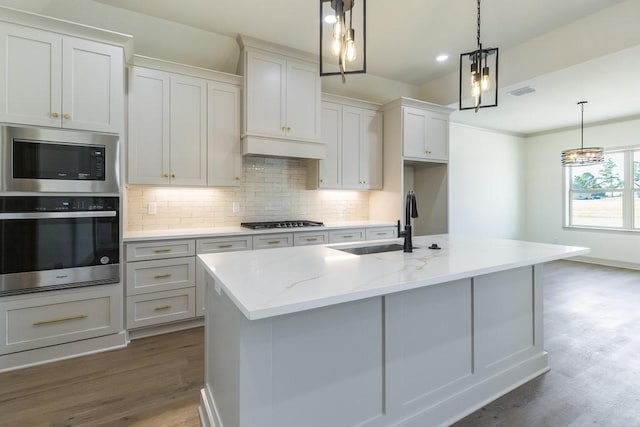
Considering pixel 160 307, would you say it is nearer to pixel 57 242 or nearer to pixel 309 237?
pixel 57 242

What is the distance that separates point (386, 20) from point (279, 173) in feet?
6.73

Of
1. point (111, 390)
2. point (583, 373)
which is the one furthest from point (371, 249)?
point (111, 390)

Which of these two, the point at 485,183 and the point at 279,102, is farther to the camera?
the point at 485,183

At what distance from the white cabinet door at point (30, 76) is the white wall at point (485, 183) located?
18.0 ft

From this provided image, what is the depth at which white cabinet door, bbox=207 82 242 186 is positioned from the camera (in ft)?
10.7

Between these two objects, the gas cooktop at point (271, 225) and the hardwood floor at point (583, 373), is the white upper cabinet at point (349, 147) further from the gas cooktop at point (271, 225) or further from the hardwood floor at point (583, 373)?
A: the hardwood floor at point (583, 373)

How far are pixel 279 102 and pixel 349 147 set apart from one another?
117 cm

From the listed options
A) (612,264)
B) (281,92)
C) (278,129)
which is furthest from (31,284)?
(612,264)

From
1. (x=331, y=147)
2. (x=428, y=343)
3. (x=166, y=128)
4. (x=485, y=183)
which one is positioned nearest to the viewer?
(x=428, y=343)

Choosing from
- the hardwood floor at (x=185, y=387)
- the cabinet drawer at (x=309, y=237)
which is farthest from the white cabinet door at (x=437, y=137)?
the hardwood floor at (x=185, y=387)

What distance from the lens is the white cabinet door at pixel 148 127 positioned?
2.90 m

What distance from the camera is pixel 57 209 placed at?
2361 mm

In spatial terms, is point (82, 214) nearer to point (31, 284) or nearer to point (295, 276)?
point (31, 284)

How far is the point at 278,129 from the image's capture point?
348 cm
